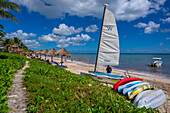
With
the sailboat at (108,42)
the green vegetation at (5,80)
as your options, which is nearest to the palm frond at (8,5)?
the green vegetation at (5,80)

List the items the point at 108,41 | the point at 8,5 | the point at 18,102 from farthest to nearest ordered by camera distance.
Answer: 1. the point at 8,5
2. the point at 108,41
3. the point at 18,102

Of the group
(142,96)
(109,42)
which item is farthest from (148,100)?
(109,42)

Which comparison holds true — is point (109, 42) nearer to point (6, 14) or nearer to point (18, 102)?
point (18, 102)

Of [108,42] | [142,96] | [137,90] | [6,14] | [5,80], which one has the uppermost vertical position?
[6,14]

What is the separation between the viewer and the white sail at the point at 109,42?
920 cm

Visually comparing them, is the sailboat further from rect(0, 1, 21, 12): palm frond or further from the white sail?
rect(0, 1, 21, 12): palm frond

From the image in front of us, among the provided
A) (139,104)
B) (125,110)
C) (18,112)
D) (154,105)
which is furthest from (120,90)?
(18,112)

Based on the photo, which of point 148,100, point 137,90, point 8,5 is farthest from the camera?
point 8,5

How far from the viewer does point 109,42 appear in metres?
9.40

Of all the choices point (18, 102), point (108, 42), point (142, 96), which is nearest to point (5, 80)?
point (18, 102)

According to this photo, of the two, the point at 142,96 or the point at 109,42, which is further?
the point at 109,42

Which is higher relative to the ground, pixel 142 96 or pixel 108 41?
pixel 108 41

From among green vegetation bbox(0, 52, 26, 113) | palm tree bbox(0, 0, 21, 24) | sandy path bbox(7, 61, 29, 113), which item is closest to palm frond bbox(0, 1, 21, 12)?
palm tree bbox(0, 0, 21, 24)

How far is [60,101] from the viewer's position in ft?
11.2
